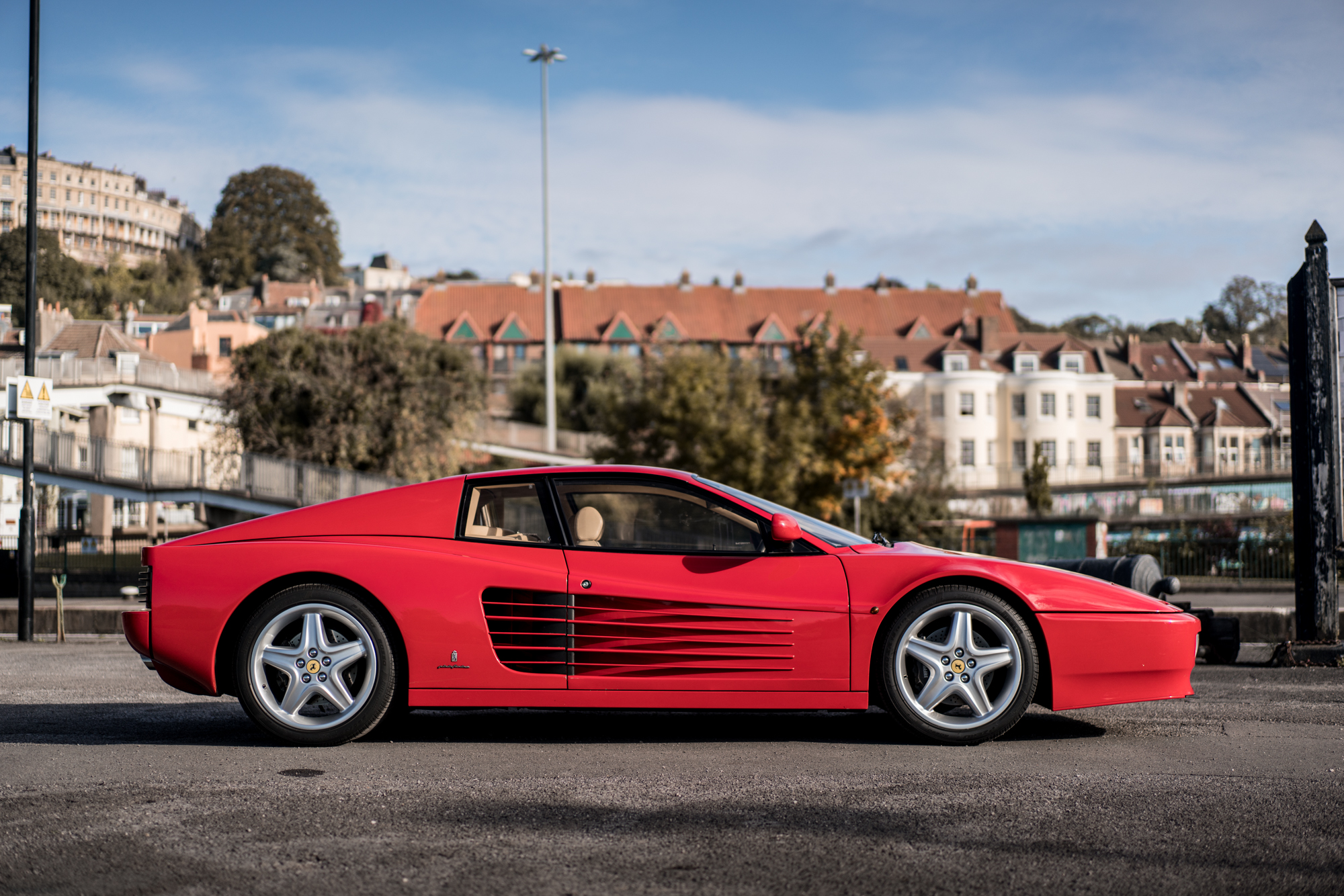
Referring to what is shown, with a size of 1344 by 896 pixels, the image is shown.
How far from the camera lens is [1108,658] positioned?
543 centimetres

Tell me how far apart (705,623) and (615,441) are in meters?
35.6

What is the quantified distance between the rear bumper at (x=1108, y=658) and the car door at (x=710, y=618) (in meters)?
0.97

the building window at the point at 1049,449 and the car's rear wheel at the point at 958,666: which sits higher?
the building window at the point at 1049,449

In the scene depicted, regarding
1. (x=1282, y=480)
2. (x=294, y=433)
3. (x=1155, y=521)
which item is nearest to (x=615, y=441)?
(x=294, y=433)

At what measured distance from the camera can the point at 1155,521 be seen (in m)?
46.6

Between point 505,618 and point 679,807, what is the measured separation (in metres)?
1.55

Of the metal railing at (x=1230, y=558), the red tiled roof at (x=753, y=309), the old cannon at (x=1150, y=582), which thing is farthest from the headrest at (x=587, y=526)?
the red tiled roof at (x=753, y=309)

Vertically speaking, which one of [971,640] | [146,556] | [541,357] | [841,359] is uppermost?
[541,357]

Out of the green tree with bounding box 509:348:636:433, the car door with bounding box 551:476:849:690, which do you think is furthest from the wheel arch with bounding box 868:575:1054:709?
the green tree with bounding box 509:348:636:433

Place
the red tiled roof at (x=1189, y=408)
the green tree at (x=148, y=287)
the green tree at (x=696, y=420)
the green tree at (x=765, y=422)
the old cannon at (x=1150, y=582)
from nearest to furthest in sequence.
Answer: the old cannon at (x=1150, y=582) < the green tree at (x=696, y=420) < the green tree at (x=765, y=422) < the red tiled roof at (x=1189, y=408) < the green tree at (x=148, y=287)

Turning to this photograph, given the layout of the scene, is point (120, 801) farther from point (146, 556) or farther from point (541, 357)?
point (541, 357)

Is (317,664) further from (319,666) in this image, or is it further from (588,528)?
(588,528)

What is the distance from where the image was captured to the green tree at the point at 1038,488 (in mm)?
60844

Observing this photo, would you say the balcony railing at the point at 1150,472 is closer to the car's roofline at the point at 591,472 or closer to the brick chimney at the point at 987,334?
the brick chimney at the point at 987,334
